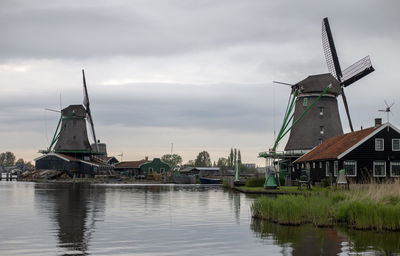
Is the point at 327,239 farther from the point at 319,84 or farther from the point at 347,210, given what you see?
the point at 319,84

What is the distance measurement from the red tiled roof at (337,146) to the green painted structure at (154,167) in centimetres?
6312

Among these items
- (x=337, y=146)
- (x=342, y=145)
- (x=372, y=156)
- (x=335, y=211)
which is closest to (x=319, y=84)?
(x=337, y=146)

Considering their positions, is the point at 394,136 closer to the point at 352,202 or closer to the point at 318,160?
the point at 318,160

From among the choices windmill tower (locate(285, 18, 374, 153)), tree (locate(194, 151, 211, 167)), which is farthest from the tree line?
windmill tower (locate(285, 18, 374, 153))

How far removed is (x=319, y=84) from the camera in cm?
6469

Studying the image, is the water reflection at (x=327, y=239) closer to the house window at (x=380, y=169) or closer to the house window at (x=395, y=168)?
the house window at (x=380, y=169)

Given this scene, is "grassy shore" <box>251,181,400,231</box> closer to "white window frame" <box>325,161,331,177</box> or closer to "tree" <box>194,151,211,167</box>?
"white window frame" <box>325,161,331,177</box>

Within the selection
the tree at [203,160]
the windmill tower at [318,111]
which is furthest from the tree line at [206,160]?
the windmill tower at [318,111]

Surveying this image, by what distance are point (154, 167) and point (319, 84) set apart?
58618mm

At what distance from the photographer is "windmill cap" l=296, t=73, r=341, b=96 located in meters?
64.6

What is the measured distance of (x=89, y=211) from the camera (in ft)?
90.2

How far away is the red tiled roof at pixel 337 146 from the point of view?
45781 millimetres

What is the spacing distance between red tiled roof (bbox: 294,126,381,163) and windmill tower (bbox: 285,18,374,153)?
29.2 ft

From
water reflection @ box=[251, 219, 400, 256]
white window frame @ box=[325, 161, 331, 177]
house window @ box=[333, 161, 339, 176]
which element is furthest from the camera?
white window frame @ box=[325, 161, 331, 177]
